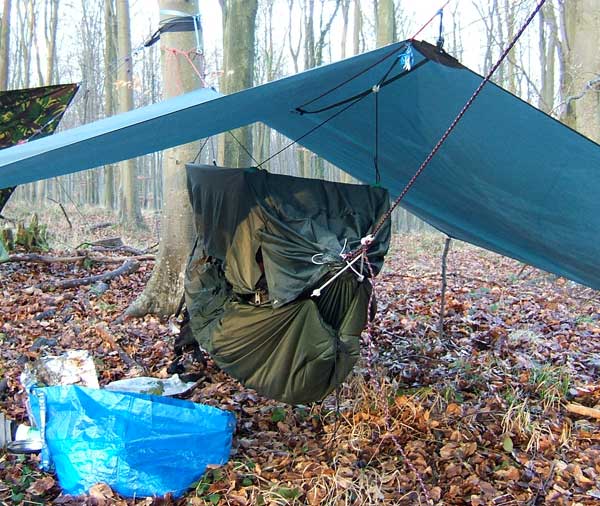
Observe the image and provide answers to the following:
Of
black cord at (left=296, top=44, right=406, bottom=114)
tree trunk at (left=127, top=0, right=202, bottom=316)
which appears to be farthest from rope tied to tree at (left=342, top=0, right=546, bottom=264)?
tree trunk at (left=127, top=0, right=202, bottom=316)

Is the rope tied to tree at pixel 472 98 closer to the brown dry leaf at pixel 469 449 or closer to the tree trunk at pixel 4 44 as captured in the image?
the brown dry leaf at pixel 469 449

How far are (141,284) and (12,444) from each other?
3397 millimetres

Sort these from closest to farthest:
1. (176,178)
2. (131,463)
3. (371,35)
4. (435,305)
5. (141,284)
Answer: (131,463), (176,178), (435,305), (141,284), (371,35)

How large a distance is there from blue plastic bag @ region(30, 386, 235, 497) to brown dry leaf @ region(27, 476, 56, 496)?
0.06 metres

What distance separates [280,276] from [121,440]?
3.44ft

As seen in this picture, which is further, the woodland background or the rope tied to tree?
the woodland background

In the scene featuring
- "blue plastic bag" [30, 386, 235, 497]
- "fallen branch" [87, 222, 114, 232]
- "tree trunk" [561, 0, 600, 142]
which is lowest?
"blue plastic bag" [30, 386, 235, 497]

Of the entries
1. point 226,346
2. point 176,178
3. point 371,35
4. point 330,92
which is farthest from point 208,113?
point 371,35

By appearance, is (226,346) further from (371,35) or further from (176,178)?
(371,35)

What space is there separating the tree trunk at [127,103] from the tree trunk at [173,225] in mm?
6491

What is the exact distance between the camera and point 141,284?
19.5 ft

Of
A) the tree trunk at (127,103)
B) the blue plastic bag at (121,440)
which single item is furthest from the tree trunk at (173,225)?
the tree trunk at (127,103)

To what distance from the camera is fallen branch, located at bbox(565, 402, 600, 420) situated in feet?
9.79

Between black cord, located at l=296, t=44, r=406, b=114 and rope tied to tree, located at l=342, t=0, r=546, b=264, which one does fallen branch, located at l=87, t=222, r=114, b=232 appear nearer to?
black cord, located at l=296, t=44, r=406, b=114
